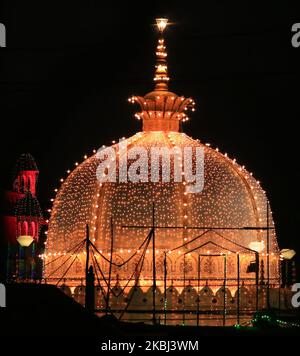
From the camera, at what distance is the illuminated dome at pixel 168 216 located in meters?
52.3

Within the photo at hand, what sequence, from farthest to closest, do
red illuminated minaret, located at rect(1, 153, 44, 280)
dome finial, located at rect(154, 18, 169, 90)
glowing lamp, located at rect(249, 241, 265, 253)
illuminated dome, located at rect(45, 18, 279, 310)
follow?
red illuminated minaret, located at rect(1, 153, 44, 280)
dome finial, located at rect(154, 18, 169, 90)
illuminated dome, located at rect(45, 18, 279, 310)
glowing lamp, located at rect(249, 241, 265, 253)

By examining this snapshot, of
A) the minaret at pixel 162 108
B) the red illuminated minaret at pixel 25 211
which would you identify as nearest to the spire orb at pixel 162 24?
the minaret at pixel 162 108

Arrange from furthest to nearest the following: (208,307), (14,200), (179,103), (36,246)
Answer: (14,200)
(36,246)
(179,103)
(208,307)

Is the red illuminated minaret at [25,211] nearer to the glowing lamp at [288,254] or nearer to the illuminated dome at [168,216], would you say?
the illuminated dome at [168,216]

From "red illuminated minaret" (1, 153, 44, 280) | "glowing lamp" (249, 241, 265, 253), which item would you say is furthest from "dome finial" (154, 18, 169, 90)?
"glowing lamp" (249, 241, 265, 253)

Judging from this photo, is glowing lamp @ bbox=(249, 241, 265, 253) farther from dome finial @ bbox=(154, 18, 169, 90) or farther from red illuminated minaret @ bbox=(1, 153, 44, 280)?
red illuminated minaret @ bbox=(1, 153, 44, 280)

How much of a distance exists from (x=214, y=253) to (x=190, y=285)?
5.37ft

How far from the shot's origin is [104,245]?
52.7m

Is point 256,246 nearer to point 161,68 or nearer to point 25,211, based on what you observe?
point 161,68

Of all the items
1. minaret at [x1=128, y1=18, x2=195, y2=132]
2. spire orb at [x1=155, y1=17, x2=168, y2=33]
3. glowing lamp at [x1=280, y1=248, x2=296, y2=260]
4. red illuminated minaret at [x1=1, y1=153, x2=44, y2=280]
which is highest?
spire orb at [x1=155, y1=17, x2=168, y2=33]

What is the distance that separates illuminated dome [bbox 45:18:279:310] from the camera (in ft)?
172

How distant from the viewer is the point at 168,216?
173 feet
